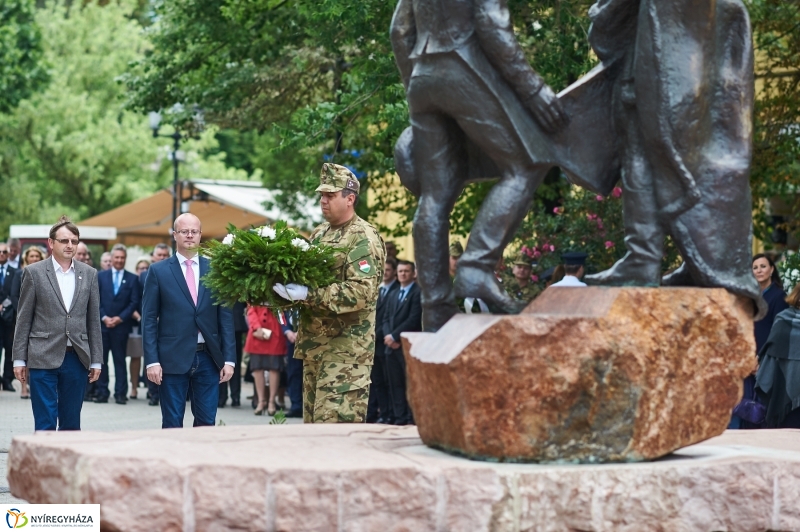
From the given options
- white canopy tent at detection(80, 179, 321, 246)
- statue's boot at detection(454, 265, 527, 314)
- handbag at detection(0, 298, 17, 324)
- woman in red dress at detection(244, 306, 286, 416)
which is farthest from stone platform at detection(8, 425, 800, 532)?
white canopy tent at detection(80, 179, 321, 246)

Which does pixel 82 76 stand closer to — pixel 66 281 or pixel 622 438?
pixel 66 281

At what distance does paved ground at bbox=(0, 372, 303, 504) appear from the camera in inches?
556

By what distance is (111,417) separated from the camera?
51.2 ft

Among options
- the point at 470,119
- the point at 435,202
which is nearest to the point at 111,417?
the point at 435,202

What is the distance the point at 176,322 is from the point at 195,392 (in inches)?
21.3

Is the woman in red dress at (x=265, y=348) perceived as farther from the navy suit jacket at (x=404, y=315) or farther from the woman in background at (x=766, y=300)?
the woman in background at (x=766, y=300)

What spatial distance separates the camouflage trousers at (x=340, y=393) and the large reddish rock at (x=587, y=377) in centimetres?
192

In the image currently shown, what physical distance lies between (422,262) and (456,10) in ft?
4.55

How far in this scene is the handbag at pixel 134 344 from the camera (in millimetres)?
18562

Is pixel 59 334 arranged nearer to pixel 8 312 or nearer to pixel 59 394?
pixel 59 394

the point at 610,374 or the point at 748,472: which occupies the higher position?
the point at 610,374

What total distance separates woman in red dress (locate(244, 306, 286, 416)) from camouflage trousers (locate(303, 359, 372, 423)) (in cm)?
794

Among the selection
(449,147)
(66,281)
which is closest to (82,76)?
(66,281)

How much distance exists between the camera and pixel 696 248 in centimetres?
700
